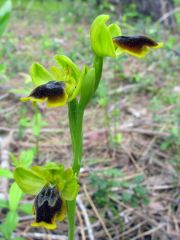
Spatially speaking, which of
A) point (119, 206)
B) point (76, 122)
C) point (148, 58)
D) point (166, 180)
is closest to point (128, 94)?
point (148, 58)

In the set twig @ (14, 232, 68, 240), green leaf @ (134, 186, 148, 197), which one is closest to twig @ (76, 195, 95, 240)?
twig @ (14, 232, 68, 240)

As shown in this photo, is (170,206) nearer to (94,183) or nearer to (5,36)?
(94,183)

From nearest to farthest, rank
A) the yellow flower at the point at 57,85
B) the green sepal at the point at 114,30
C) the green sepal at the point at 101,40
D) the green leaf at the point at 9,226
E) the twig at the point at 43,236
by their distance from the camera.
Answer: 1. the yellow flower at the point at 57,85
2. the green sepal at the point at 101,40
3. the green sepal at the point at 114,30
4. the green leaf at the point at 9,226
5. the twig at the point at 43,236

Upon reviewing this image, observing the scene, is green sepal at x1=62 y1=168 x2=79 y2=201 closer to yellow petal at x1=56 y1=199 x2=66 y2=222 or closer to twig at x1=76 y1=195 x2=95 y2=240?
yellow petal at x1=56 y1=199 x2=66 y2=222

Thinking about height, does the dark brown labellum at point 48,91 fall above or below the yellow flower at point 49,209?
above

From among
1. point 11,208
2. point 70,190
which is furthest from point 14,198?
Answer: point 70,190

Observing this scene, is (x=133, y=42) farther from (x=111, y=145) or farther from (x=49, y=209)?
(x=111, y=145)

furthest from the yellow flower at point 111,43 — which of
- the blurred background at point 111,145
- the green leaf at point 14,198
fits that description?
the green leaf at point 14,198

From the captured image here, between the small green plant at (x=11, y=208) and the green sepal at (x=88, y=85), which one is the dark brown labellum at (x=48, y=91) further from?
the small green plant at (x=11, y=208)
